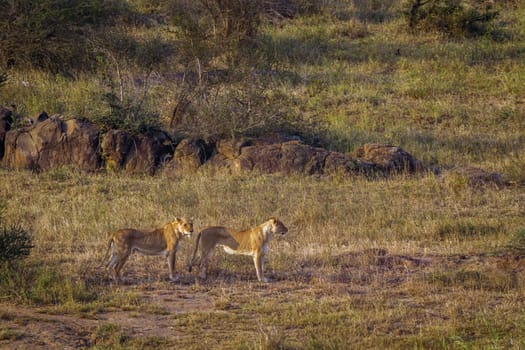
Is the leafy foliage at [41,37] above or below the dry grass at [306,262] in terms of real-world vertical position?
above

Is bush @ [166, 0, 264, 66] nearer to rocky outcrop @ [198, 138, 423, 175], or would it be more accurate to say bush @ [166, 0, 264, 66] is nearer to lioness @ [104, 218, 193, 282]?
rocky outcrop @ [198, 138, 423, 175]

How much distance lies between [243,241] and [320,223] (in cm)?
278

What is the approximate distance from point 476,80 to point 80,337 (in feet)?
57.0

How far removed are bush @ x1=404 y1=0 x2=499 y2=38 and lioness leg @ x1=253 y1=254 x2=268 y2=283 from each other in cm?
1875

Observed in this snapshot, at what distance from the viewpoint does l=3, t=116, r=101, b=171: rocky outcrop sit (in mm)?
15875

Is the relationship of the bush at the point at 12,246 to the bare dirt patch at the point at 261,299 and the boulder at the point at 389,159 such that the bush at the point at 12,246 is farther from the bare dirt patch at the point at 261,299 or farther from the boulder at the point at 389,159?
the boulder at the point at 389,159

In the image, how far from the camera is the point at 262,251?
944 cm

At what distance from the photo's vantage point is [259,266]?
942 cm

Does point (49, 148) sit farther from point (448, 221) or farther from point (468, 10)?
point (468, 10)

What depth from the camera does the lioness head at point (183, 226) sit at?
9375 millimetres

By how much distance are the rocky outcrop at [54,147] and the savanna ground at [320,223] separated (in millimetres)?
Result: 522

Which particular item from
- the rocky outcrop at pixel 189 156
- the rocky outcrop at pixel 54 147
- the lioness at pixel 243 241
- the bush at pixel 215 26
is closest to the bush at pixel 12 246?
the lioness at pixel 243 241

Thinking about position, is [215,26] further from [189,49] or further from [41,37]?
[41,37]

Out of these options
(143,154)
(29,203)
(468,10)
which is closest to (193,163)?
(143,154)
